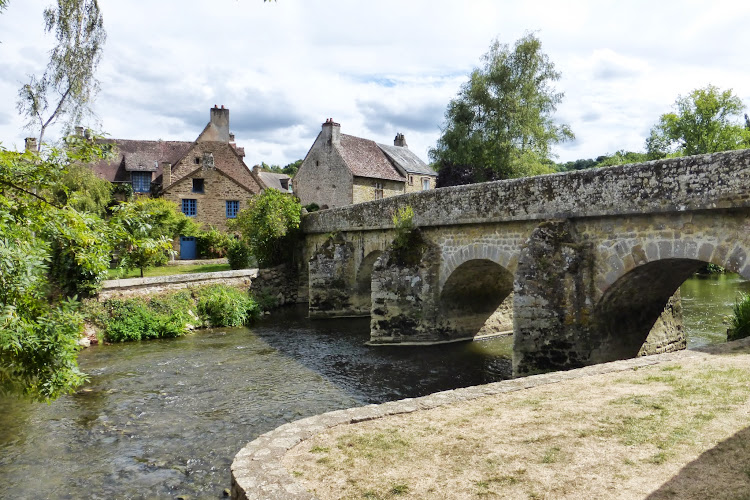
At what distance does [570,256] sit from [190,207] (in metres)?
25.0

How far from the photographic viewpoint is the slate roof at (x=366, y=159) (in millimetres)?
30375

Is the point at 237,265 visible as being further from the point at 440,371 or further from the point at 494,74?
the point at 494,74

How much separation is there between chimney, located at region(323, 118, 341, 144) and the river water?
1674 centimetres

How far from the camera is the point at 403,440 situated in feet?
14.8

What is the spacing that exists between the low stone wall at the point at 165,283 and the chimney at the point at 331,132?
1263 cm

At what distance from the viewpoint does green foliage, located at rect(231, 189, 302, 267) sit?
21.5 m

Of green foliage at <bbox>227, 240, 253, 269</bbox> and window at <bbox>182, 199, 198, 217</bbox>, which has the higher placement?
window at <bbox>182, 199, 198, 217</bbox>

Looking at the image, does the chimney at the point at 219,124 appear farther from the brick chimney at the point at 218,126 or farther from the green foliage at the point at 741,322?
the green foliage at the point at 741,322


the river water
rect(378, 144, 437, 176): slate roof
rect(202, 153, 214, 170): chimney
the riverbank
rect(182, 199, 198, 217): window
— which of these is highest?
rect(378, 144, 437, 176): slate roof

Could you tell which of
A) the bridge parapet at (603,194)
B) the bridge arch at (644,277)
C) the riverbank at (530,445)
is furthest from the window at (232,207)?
the riverbank at (530,445)

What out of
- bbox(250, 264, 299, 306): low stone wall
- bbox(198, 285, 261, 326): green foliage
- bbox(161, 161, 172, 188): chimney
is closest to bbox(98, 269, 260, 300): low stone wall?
bbox(250, 264, 299, 306): low stone wall

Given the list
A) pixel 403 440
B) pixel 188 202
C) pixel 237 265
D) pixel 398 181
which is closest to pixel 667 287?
pixel 403 440

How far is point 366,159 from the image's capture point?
31.7 m

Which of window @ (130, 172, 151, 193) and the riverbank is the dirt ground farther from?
window @ (130, 172, 151, 193)
